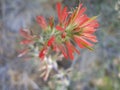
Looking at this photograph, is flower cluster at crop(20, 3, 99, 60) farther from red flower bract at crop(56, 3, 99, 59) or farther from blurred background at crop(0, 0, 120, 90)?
blurred background at crop(0, 0, 120, 90)

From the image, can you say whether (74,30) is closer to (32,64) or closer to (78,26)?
(78,26)

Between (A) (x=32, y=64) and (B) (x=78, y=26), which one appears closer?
(B) (x=78, y=26)

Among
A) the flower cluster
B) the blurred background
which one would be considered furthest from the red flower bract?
the blurred background

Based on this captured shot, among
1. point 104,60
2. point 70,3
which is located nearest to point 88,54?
point 104,60

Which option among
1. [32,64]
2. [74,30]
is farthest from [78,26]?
[32,64]

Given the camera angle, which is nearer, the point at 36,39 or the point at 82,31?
the point at 82,31

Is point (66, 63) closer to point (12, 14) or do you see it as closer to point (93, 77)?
point (93, 77)

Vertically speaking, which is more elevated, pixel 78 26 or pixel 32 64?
pixel 78 26

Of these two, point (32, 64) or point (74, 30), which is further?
point (32, 64)
